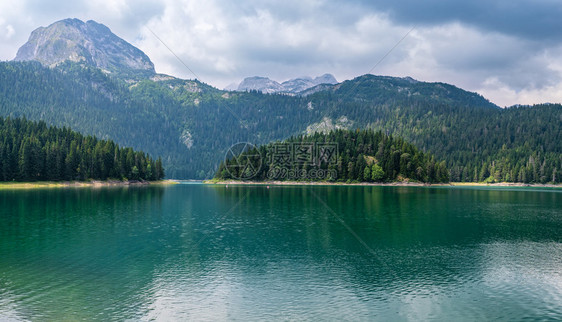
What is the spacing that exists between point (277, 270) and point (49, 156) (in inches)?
6709

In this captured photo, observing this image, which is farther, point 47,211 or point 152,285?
point 47,211

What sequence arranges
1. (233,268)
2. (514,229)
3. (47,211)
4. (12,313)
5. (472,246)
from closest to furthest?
(12,313), (233,268), (472,246), (514,229), (47,211)

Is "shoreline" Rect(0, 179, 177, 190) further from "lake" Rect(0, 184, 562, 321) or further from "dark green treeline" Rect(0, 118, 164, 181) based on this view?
"lake" Rect(0, 184, 562, 321)

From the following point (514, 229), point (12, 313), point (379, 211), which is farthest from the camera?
point (379, 211)

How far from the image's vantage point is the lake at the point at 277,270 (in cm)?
2461

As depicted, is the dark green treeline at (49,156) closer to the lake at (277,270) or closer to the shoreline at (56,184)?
the shoreline at (56,184)

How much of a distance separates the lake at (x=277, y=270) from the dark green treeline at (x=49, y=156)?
115 meters

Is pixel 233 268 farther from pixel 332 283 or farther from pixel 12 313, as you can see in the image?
pixel 12 313

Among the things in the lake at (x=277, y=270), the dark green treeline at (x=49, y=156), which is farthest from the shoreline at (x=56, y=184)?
the lake at (x=277, y=270)

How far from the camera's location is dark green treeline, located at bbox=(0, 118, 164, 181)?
157 m

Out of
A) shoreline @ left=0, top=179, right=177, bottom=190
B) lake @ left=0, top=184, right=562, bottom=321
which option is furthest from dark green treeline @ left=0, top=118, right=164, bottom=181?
lake @ left=0, top=184, right=562, bottom=321

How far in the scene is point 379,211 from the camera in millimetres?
83500

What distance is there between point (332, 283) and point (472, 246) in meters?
25.7

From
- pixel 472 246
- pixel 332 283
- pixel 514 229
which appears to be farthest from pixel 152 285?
pixel 514 229
